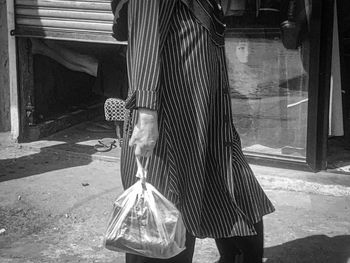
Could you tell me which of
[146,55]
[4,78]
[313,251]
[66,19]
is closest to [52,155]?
[4,78]

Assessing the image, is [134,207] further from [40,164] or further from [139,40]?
[40,164]

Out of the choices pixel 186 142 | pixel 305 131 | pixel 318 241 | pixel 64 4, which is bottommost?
pixel 318 241

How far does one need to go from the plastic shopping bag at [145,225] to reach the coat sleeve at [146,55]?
0.28 meters

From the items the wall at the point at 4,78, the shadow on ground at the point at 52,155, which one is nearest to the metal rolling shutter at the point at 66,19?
the wall at the point at 4,78

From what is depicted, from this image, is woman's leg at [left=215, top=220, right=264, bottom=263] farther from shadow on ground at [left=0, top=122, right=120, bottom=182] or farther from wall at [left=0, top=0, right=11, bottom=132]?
wall at [left=0, top=0, right=11, bottom=132]

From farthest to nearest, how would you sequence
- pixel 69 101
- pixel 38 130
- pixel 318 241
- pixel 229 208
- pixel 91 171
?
pixel 69 101, pixel 38 130, pixel 91 171, pixel 318 241, pixel 229 208

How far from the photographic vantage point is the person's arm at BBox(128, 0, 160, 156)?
2.40 meters

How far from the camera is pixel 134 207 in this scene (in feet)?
7.98

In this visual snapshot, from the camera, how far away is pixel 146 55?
2.42 m

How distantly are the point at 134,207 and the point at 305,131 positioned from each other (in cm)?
305

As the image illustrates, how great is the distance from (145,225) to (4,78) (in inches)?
184

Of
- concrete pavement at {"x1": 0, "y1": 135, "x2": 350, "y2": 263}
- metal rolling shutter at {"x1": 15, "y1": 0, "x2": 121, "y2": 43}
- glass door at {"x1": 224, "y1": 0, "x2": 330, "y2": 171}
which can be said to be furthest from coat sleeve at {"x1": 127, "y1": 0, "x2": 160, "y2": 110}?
→ metal rolling shutter at {"x1": 15, "y1": 0, "x2": 121, "y2": 43}

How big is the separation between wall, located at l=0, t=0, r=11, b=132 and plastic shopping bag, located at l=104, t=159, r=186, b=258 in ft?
14.7

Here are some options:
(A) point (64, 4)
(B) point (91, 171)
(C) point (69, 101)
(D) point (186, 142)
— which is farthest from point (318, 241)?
(C) point (69, 101)
